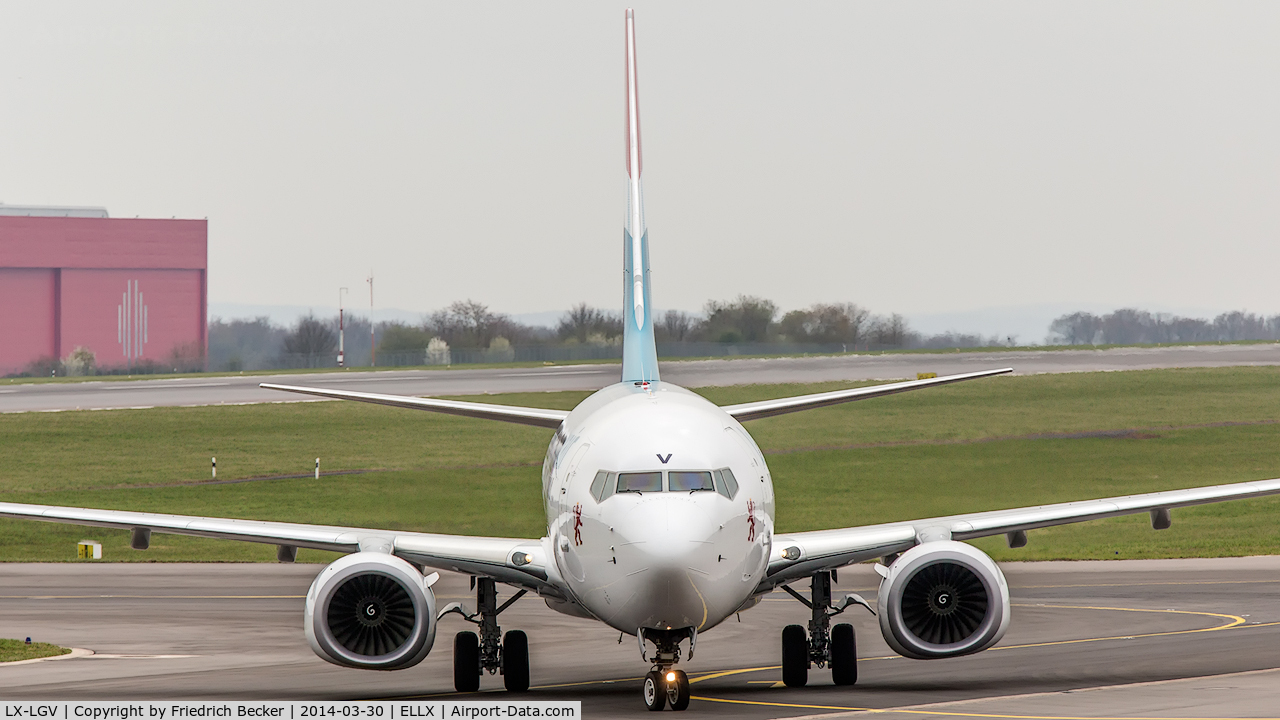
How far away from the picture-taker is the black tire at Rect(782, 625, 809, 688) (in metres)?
25.2

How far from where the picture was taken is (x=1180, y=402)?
282 feet

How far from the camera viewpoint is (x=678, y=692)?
846 inches

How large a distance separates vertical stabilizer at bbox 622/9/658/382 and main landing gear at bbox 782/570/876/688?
541 cm

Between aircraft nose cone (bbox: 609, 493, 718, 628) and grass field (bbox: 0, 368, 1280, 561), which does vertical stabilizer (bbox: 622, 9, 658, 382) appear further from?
grass field (bbox: 0, 368, 1280, 561)

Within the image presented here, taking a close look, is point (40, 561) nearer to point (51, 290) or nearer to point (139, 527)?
point (139, 527)

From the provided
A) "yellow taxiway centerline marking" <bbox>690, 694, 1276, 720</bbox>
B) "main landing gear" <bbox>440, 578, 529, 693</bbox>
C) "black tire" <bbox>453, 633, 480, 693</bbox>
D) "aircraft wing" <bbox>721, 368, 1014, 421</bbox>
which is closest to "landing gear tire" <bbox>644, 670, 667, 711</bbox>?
"yellow taxiway centerline marking" <bbox>690, 694, 1276, 720</bbox>

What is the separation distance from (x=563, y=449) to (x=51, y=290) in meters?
125

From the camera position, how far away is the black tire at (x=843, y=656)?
81.9 ft

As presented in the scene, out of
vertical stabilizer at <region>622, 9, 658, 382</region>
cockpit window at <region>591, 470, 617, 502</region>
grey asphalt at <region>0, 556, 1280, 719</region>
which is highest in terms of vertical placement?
vertical stabilizer at <region>622, 9, 658, 382</region>

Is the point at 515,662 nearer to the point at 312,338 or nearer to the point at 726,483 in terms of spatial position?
the point at 726,483

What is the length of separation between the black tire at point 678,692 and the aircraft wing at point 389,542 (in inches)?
105

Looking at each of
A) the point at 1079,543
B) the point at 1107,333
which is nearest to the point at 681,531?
the point at 1079,543

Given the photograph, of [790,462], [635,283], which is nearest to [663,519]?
[635,283]

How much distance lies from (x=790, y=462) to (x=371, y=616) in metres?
47.2
